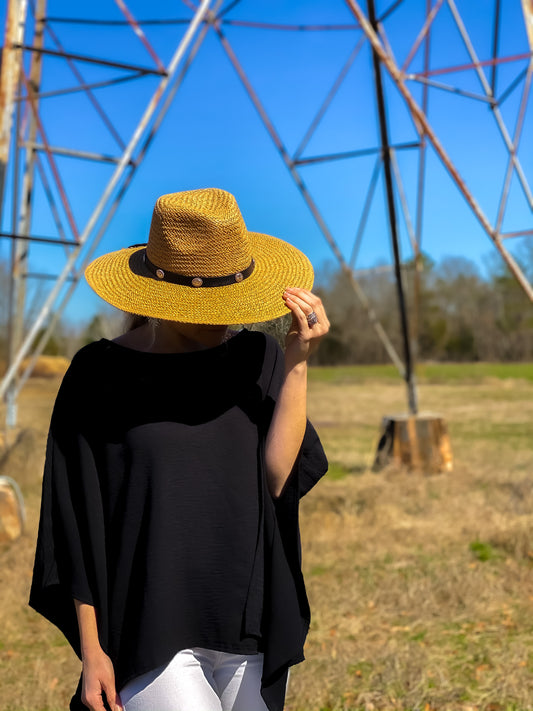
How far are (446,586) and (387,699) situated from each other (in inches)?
54.4

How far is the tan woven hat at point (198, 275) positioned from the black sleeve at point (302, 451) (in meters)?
0.20

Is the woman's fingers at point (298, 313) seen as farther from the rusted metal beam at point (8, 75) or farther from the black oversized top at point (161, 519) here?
the rusted metal beam at point (8, 75)

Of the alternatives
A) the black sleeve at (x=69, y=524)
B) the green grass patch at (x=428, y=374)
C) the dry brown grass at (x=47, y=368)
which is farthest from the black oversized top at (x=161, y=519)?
the dry brown grass at (x=47, y=368)

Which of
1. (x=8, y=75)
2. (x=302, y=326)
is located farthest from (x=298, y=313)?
(x=8, y=75)

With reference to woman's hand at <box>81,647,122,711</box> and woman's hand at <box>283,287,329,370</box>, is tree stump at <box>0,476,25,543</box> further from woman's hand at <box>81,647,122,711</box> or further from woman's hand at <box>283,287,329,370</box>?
woman's hand at <box>283,287,329,370</box>

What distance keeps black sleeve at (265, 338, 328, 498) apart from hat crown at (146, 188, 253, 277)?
0.89ft

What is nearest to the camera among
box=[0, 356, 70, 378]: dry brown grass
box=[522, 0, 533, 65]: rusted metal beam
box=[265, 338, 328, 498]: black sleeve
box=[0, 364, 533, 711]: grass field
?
box=[265, 338, 328, 498]: black sleeve

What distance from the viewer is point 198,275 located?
1.60 m

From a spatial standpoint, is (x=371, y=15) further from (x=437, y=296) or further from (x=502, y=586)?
(x=437, y=296)

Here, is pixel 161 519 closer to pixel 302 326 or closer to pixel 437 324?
pixel 302 326

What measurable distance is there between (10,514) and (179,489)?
4225 millimetres

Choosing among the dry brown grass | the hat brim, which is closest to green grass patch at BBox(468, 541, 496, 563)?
the hat brim

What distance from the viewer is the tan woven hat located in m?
1.57

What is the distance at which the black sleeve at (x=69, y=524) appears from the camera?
1561 millimetres
